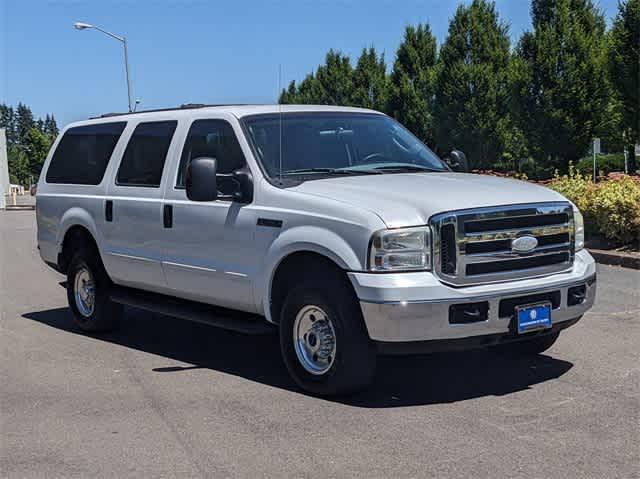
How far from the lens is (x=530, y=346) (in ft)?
23.4

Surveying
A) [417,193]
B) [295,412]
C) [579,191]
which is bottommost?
[295,412]

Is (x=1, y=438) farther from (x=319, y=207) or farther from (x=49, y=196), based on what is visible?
(x=49, y=196)

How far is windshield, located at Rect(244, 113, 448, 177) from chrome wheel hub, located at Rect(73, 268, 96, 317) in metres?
2.64

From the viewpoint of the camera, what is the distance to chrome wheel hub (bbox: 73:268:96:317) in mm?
8742

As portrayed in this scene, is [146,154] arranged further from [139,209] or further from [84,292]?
[84,292]

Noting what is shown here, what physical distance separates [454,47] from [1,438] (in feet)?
88.1

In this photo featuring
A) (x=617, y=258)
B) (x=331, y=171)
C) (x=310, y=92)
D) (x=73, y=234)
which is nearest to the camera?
(x=331, y=171)

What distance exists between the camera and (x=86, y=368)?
730 cm

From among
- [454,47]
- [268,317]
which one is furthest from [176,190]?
[454,47]

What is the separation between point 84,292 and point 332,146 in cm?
318

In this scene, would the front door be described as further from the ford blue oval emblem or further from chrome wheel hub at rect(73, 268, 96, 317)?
the ford blue oval emblem

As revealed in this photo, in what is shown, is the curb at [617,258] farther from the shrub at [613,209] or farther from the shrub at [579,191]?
the shrub at [579,191]

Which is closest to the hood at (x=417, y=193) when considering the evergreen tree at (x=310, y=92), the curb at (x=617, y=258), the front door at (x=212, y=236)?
the front door at (x=212, y=236)

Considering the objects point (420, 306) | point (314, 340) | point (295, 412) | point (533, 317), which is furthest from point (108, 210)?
point (533, 317)
